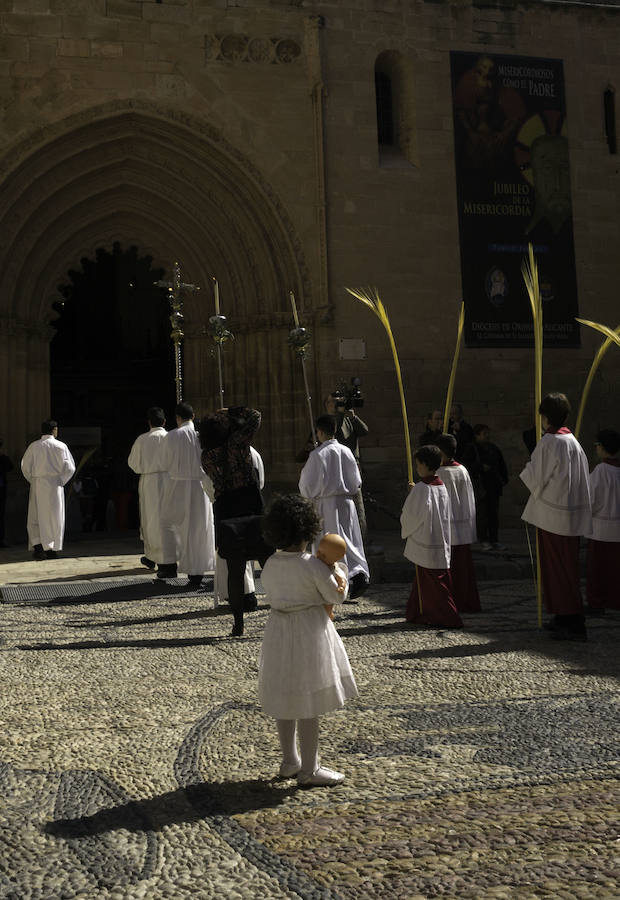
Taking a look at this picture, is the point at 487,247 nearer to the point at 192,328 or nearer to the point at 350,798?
the point at 192,328

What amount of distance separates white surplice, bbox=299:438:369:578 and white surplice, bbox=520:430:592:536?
1980 millimetres

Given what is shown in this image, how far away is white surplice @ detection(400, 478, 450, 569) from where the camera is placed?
7.03 m

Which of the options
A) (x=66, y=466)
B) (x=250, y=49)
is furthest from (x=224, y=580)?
(x=250, y=49)

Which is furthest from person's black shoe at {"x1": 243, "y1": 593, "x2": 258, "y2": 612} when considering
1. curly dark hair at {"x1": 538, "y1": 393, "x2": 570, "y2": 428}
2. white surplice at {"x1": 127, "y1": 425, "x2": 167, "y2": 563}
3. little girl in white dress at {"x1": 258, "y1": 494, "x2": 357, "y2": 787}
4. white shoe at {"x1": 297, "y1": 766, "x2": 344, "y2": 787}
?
white shoe at {"x1": 297, "y1": 766, "x2": 344, "y2": 787}

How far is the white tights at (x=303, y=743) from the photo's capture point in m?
3.48

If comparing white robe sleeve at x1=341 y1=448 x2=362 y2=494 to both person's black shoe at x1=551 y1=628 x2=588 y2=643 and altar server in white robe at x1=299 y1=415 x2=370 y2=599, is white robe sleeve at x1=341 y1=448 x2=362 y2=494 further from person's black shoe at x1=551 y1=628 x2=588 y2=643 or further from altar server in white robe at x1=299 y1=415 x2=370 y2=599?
person's black shoe at x1=551 y1=628 x2=588 y2=643

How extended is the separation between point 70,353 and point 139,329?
5.93ft

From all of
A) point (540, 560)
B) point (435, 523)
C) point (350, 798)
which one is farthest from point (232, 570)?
point (350, 798)

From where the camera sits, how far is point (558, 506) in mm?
6555

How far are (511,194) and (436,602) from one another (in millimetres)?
11262

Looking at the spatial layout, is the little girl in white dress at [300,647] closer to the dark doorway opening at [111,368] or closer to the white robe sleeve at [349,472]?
the white robe sleeve at [349,472]

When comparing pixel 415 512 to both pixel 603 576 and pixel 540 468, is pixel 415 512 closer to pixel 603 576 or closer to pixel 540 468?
pixel 540 468

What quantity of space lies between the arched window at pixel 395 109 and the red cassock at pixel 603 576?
1003 centimetres

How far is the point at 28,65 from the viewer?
14.6 meters
